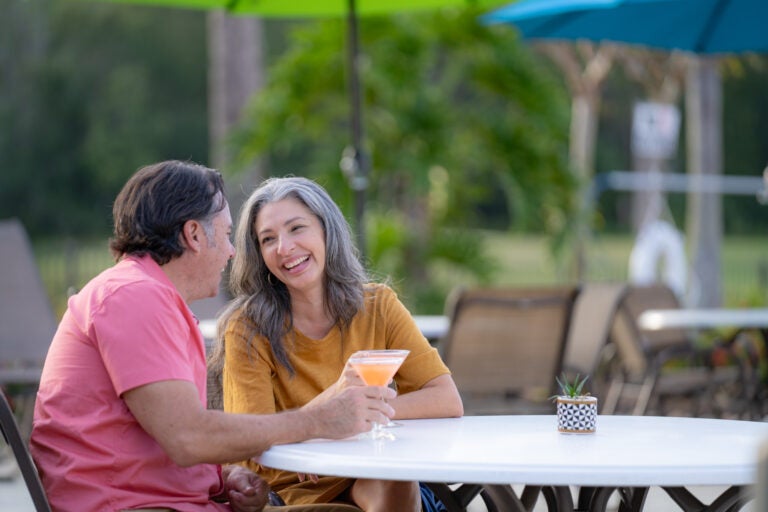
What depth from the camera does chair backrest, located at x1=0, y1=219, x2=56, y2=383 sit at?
6.48 m

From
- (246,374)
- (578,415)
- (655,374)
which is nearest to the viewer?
(578,415)

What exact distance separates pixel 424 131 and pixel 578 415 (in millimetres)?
7219

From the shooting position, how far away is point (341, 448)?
2502mm

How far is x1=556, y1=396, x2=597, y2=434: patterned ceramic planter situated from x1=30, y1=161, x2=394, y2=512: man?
15.2 inches

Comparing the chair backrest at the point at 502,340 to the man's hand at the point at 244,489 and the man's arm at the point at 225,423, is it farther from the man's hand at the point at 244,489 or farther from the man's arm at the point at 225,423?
A: the man's arm at the point at 225,423

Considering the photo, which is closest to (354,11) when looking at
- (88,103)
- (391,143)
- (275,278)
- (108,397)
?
(391,143)

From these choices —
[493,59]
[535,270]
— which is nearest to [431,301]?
[493,59]

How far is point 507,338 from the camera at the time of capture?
526 cm

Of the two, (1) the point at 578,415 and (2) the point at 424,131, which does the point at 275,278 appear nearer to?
(1) the point at 578,415

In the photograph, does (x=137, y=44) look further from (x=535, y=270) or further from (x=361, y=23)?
(x=361, y=23)

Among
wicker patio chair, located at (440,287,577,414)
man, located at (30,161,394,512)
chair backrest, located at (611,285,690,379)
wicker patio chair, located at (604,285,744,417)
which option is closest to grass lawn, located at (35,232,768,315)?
chair backrest, located at (611,285,690,379)

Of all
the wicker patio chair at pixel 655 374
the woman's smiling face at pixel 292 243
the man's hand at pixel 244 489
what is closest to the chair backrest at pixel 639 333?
the wicker patio chair at pixel 655 374

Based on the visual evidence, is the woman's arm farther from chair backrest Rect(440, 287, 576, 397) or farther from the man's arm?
chair backrest Rect(440, 287, 576, 397)

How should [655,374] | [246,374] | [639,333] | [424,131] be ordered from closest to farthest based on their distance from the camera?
[246,374]
[655,374]
[639,333]
[424,131]
